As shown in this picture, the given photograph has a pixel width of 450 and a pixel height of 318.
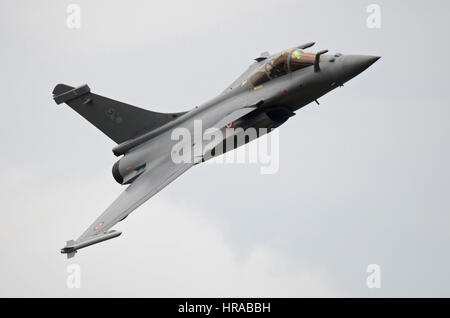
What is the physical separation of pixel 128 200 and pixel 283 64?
7909mm

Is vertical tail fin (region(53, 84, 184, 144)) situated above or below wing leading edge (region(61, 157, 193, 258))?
above

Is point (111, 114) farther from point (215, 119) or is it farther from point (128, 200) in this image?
point (215, 119)

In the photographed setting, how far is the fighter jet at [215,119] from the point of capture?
29719 millimetres

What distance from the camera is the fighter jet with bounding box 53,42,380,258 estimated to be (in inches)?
1170

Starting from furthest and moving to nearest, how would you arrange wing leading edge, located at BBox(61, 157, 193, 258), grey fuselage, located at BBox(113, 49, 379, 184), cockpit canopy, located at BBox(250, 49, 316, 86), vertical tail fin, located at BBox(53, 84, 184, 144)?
vertical tail fin, located at BBox(53, 84, 184, 144) → cockpit canopy, located at BBox(250, 49, 316, 86) → grey fuselage, located at BBox(113, 49, 379, 184) → wing leading edge, located at BBox(61, 157, 193, 258)

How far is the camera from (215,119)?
31.7 meters

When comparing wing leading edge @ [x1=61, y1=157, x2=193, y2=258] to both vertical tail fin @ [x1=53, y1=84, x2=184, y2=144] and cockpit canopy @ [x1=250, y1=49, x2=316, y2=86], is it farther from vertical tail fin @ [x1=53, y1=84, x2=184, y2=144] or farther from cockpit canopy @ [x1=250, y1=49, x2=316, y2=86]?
cockpit canopy @ [x1=250, y1=49, x2=316, y2=86]

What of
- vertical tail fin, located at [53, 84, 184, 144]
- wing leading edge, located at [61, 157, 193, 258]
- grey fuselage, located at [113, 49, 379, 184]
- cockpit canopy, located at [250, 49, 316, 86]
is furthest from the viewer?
vertical tail fin, located at [53, 84, 184, 144]

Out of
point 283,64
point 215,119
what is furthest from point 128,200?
point 283,64

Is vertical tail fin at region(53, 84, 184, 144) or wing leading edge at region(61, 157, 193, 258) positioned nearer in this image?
wing leading edge at region(61, 157, 193, 258)

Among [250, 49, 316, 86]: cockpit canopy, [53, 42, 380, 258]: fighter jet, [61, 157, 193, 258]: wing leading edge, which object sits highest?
[250, 49, 316, 86]: cockpit canopy

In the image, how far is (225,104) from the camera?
105ft

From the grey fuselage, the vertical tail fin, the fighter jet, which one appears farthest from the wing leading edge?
the vertical tail fin

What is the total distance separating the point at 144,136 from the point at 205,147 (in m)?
4.14
